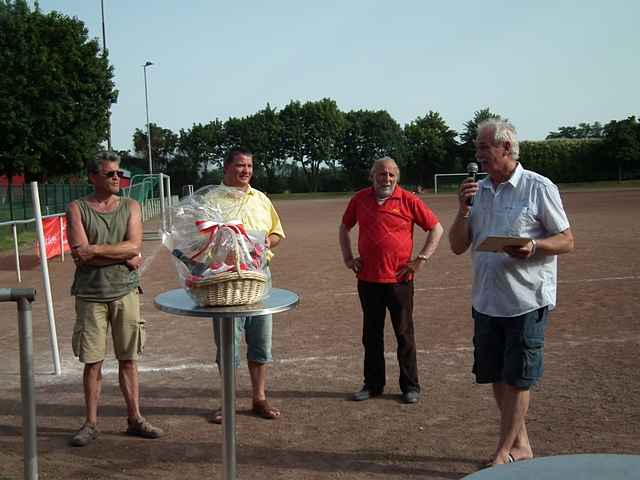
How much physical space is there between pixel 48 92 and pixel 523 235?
37.2 m

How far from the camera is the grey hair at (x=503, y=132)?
3717 mm

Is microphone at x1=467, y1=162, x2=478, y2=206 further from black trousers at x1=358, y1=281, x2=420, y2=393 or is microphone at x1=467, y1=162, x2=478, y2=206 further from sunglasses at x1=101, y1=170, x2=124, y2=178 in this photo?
sunglasses at x1=101, y1=170, x2=124, y2=178

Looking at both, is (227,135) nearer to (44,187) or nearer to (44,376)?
(44,187)

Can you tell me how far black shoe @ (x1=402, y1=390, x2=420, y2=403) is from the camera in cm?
522

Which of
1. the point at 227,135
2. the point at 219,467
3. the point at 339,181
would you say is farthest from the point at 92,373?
the point at 227,135

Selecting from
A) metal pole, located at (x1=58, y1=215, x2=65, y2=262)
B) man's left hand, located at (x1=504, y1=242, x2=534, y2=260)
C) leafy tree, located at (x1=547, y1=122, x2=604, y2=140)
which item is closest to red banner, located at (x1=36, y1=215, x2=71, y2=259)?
metal pole, located at (x1=58, y1=215, x2=65, y2=262)

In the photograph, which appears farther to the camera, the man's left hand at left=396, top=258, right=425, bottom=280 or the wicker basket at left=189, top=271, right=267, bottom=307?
the man's left hand at left=396, top=258, right=425, bottom=280

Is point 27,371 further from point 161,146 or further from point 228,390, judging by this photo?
point 161,146

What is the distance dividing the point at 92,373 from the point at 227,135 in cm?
9300

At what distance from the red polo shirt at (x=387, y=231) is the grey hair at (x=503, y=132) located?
158cm

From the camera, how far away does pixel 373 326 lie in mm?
5352

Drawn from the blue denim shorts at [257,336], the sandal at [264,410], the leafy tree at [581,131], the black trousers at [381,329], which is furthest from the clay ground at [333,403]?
the leafy tree at [581,131]

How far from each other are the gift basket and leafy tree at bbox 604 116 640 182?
67.8 meters

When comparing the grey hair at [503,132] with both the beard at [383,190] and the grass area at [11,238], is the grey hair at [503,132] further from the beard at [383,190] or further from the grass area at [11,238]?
the grass area at [11,238]
